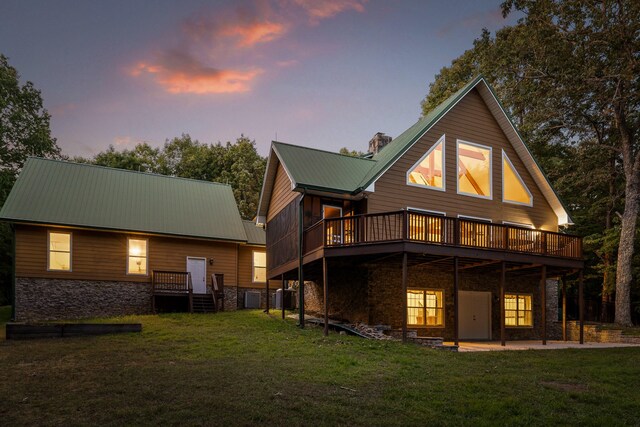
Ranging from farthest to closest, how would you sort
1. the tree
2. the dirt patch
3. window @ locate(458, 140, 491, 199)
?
1. the tree
2. window @ locate(458, 140, 491, 199)
3. the dirt patch

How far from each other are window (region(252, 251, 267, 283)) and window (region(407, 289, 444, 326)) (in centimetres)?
1109

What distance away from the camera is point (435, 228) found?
52.9 feet

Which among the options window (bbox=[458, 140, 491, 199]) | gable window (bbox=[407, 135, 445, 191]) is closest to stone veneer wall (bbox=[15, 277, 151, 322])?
gable window (bbox=[407, 135, 445, 191])

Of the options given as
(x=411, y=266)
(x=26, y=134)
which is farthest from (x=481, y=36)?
(x=26, y=134)

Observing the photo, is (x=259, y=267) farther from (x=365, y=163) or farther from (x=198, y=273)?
(x=365, y=163)

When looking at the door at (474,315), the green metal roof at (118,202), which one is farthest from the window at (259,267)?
the door at (474,315)

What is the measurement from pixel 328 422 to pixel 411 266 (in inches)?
480

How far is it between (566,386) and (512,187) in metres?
13.1

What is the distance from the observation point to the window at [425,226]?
1557cm

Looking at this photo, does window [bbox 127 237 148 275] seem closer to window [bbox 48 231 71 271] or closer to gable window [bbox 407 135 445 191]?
window [bbox 48 231 71 271]

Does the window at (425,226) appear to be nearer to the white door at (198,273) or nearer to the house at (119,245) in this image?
the house at (119,245)

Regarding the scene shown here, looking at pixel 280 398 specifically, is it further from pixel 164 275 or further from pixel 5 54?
pixel 5 54

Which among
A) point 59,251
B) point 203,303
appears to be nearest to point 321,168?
point 203,303

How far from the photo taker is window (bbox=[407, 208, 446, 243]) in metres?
15.6
